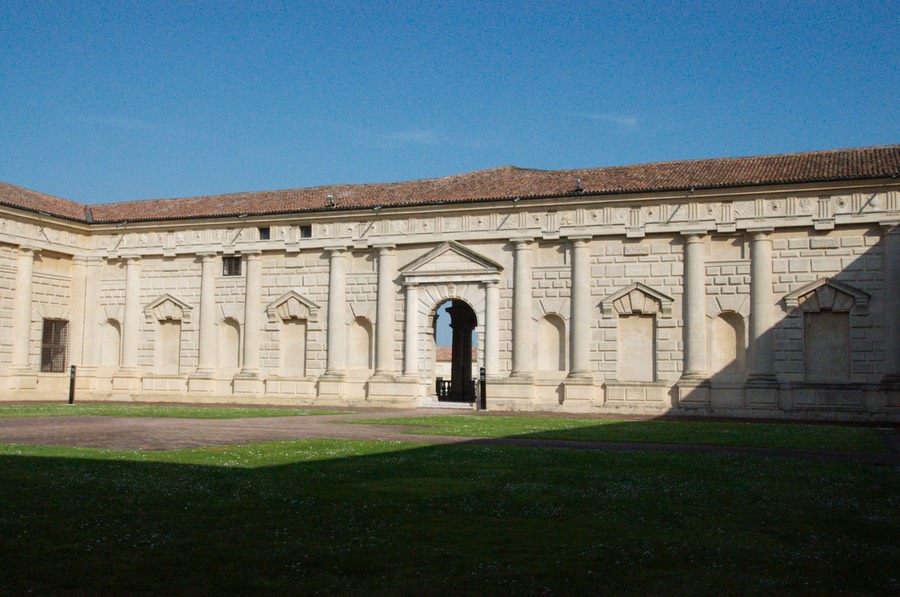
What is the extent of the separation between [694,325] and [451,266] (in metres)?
8.70

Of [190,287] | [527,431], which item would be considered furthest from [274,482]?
[190,287]

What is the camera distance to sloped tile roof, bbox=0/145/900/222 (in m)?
28.6

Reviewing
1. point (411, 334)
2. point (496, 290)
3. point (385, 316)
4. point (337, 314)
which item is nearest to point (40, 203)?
point (337, 314)

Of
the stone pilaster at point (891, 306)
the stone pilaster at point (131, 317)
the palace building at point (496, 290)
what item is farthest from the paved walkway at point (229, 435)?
the stone pilaster at point (131, 317)

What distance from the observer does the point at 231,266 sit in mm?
35562

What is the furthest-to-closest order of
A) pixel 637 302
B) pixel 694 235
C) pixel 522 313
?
pixel 522 313, pixel 637 302, pixel 694 235

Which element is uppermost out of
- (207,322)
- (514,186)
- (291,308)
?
(514,186)

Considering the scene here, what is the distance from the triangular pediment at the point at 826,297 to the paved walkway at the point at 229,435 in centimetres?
686

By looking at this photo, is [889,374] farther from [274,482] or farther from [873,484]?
[274,482]

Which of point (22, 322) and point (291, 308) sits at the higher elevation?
point (291, 308)

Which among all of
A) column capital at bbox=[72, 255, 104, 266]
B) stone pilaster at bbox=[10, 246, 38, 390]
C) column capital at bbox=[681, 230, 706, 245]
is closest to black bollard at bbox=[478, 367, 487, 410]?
column capital at bbox=[681, 230, 706, 245]

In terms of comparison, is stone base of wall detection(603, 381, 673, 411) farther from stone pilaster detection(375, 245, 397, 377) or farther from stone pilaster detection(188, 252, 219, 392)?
stone pilaster detection(188, 252, 219, 392)

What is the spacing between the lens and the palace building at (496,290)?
90.7 feet

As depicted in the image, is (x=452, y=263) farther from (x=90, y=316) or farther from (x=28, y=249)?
(x=28, y=249)
